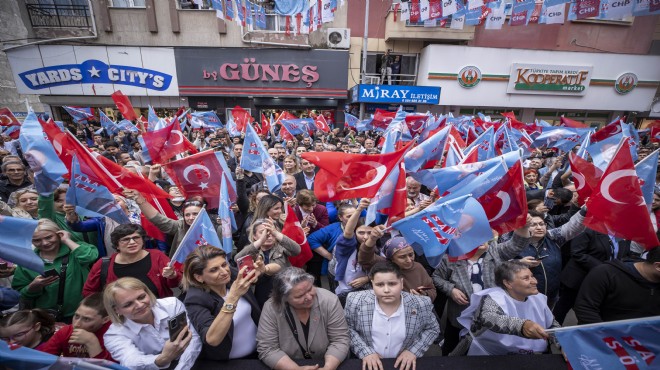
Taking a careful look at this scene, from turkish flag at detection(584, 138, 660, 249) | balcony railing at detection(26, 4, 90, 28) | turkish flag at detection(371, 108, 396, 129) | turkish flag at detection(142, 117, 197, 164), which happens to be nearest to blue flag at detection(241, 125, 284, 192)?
turkish flag at detection(142, 117, 197, 164)

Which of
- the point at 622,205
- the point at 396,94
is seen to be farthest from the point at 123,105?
the point at 396,94

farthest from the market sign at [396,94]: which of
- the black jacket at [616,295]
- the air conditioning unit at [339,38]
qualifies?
the black jacket at [616,295]

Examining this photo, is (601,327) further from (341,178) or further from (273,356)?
(341,178)

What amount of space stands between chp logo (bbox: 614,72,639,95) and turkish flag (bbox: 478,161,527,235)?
22.3 metres

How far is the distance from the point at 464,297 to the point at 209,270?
2461mm

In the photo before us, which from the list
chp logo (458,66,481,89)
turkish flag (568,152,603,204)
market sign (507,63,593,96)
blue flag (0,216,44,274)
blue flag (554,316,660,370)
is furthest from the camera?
market sign (507,63,593,96)

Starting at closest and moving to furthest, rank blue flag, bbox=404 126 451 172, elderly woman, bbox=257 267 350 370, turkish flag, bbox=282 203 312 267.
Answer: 1. elderly woman, bbox=257 267 350 370
2. turkish flag, bbox=282 203 312 267
3. blue flag, bbox=404 126 451 172

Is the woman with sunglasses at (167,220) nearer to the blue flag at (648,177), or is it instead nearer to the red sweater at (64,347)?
the red sweater at (64,347)

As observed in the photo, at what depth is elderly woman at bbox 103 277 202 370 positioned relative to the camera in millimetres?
1974

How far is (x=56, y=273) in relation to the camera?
2.85m

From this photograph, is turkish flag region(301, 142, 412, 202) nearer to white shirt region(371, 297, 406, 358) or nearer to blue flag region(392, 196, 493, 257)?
blue flag region(392, 196, 493, 257)

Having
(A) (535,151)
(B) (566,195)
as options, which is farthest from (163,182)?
(A) (535,151)

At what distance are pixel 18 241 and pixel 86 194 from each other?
65.9 inches

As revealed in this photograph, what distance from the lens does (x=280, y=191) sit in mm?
5297
